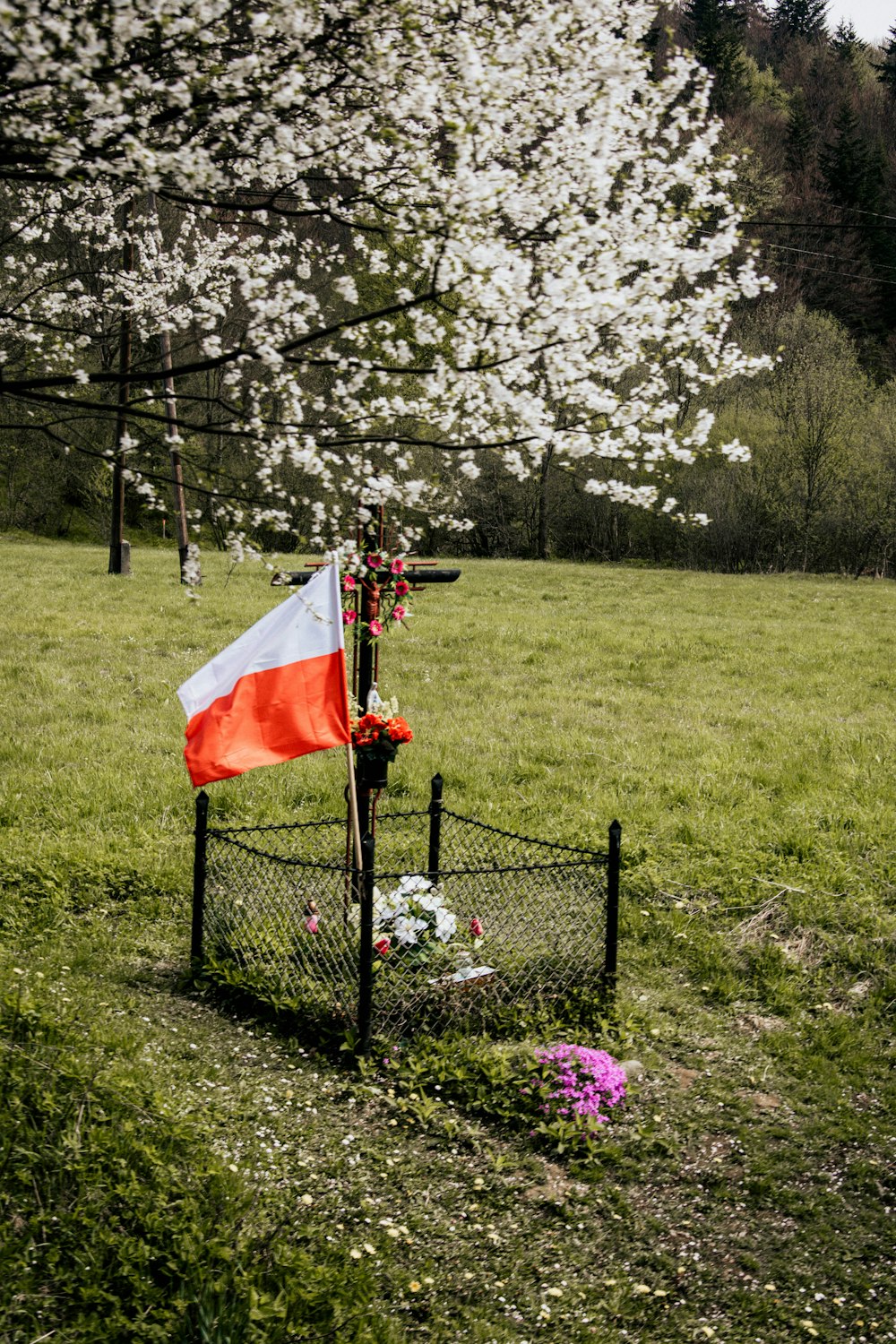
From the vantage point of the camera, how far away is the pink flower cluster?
5.02 meters

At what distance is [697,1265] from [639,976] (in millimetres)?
2462

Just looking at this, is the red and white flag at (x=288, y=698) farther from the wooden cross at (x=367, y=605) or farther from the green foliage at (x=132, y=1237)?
the green foliage at (x=132, y=1237)

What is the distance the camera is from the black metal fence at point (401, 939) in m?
5.68

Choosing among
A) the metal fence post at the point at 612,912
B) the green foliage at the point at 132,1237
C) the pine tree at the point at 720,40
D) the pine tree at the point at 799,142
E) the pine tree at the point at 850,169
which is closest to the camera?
the green foliage at the point at 132,1237

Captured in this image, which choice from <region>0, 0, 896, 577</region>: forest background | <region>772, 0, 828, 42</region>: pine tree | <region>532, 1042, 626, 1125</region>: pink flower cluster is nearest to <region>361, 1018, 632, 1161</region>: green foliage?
<region>532, 1042, 626, 1125</region>: pink flower cluster

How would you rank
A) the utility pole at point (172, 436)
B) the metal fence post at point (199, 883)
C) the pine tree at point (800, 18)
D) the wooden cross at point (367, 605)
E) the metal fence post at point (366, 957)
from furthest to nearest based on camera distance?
the pine tree at point (800, 18)
the wooden cross at point (367, 605)
the metal fence post at point (199, 883)
the metal fence post at point (366, 957)
the utility pole at point (172, 436)

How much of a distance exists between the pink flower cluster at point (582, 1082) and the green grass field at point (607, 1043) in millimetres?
139

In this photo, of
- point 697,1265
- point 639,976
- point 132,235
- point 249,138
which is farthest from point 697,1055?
point 132,235

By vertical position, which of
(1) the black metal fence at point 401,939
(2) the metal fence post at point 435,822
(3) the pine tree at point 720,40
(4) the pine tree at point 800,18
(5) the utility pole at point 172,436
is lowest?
(1) the black metal fence at point 401,939

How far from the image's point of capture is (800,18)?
57.6 m

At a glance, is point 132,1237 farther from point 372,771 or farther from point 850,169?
point 850,169

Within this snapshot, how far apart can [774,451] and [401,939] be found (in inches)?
1165

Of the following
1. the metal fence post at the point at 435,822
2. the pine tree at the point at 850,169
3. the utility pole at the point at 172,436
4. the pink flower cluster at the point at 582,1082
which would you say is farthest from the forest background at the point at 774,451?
the pink flower cluster at the point at 582,1082

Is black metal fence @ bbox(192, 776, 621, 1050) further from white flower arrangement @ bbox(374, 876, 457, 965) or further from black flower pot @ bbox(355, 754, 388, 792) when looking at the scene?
black flower pot @ bbox(355, 754, 388, 792)
